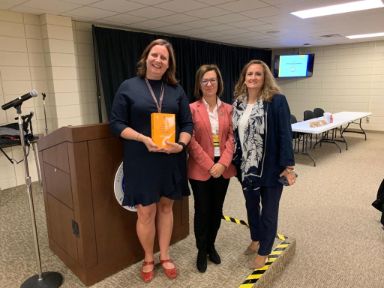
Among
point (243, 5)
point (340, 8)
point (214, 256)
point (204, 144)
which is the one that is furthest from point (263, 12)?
point (214, 256)

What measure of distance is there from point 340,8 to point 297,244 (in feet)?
11.5

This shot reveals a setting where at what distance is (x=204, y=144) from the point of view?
6.05ft

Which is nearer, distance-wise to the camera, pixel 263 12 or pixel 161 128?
pixel 161 128

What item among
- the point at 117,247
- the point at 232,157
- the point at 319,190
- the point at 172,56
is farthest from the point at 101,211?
the point at 319,190

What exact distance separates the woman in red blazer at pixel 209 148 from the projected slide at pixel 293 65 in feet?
24.7

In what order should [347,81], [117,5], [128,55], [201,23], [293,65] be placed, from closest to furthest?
[117,5] < [201,23] < [128,55] < [347,81] < [293,65]

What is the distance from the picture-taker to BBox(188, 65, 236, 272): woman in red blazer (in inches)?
71.1

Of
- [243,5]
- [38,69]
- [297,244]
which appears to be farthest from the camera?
[38,69]

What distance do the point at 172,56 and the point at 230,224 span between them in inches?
65.5

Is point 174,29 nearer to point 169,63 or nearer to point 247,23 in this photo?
point 247,23

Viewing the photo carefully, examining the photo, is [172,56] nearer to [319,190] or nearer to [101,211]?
[101,211]

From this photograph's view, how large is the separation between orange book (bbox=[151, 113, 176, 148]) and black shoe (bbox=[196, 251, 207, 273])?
88 cm

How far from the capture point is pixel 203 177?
1.83m

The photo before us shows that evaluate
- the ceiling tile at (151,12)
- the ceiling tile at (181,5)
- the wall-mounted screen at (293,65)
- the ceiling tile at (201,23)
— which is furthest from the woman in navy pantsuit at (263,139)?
the wall-mounted screen at (293,65)
